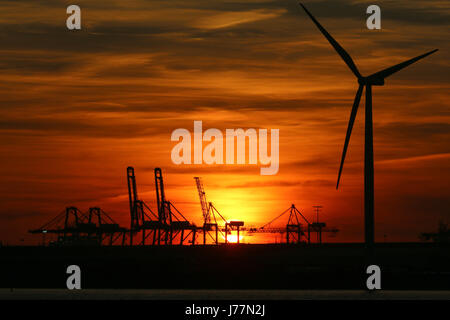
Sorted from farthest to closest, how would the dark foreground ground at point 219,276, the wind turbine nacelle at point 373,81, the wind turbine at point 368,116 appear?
the dark foreground ground at point 219,276
the wind turbine nacelle at point 373,81
the wind turbine at point 368,116

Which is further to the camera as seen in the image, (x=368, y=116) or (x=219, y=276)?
(x=219, y=276)

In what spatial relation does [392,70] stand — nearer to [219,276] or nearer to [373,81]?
[373,81]

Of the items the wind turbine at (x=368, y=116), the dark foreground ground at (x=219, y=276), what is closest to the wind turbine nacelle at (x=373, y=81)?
the wind turbine at (x=368, y=116)

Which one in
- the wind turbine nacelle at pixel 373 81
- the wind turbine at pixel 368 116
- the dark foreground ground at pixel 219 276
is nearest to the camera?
the wind turbine at pixel 368 116

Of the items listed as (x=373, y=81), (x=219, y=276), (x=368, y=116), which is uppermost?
(x=373, y=81)

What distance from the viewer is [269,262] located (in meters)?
198

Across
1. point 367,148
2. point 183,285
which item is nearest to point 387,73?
point 367,148

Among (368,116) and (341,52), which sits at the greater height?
(341,52)

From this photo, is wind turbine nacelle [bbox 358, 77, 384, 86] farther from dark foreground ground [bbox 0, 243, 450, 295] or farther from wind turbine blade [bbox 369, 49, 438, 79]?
dark foreground ground [bbox 0, 243, 450, 295]

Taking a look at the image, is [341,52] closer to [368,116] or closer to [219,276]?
[368,116]

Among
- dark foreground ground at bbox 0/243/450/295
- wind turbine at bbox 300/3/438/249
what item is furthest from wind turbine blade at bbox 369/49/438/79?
dark foreground ground at bbox 0/243/450/295

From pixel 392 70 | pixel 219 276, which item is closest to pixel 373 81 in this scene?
pixel 392 70

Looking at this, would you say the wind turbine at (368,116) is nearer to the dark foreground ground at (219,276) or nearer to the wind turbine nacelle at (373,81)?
the wind turbine nacelle at (373,81)
